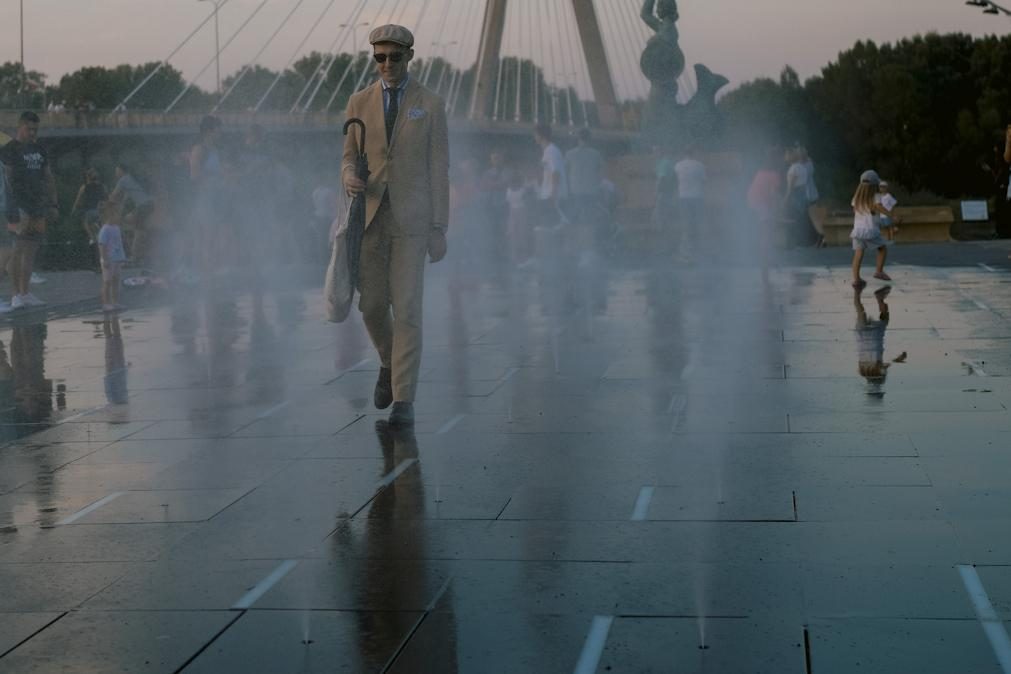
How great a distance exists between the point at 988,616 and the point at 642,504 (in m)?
1.75

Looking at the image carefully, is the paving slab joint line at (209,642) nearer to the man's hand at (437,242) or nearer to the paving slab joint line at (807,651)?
the paving slab joint line at (807,651)

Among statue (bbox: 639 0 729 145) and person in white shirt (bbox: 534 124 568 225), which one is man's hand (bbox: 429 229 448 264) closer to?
person in white shirt (bbox: 534 124 568 225)

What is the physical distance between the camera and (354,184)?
796cm

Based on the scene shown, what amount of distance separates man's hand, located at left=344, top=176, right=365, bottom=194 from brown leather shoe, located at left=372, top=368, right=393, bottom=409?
0.94 metres

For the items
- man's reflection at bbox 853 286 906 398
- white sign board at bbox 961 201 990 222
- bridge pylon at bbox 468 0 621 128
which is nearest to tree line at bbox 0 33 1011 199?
bridge pylon at bbox 468 0 621 128

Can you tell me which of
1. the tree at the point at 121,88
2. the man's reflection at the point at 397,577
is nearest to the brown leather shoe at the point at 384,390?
the man's reflection at the point at 397,577

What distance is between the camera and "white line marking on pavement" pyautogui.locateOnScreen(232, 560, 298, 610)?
4.75 m

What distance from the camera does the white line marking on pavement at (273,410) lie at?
8422 mm

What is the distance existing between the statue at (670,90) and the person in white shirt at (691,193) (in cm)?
983

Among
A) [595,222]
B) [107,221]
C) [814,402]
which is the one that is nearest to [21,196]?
[107,221]

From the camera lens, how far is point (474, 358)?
34.6 feet

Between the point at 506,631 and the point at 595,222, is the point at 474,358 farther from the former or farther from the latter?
the point at 595,222

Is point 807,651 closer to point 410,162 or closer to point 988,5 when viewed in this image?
point 410,162

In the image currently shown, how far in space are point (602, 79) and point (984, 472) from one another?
142 feet
